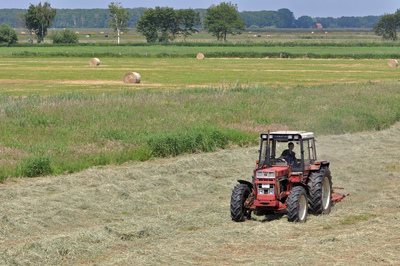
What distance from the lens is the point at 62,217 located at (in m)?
13.0

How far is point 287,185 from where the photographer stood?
1272cm

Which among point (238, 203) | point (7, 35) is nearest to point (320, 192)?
point (238, 203)

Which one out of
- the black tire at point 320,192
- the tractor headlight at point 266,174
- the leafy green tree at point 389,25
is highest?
the leafy green tree at point 389,25

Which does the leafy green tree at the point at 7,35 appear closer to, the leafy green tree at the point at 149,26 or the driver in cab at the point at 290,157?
the leafy green tree at the point at 149,26

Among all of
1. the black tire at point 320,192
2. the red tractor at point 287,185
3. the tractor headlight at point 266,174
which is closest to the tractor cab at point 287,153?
the red tractor at point 287,185

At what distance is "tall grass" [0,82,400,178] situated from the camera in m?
20.1

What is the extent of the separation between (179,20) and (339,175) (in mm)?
175852

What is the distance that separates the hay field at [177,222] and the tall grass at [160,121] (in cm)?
180

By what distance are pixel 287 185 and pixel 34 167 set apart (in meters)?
8.58

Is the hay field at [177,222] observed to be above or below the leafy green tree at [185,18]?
below

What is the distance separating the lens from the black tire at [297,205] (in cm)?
1195

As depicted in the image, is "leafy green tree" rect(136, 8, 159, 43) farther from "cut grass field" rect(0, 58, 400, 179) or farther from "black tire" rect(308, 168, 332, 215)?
"black tire" rect(308, 168, 332, 215)

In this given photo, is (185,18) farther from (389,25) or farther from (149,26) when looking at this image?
(389,25)

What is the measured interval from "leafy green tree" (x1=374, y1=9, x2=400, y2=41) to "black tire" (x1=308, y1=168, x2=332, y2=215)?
604 feet
